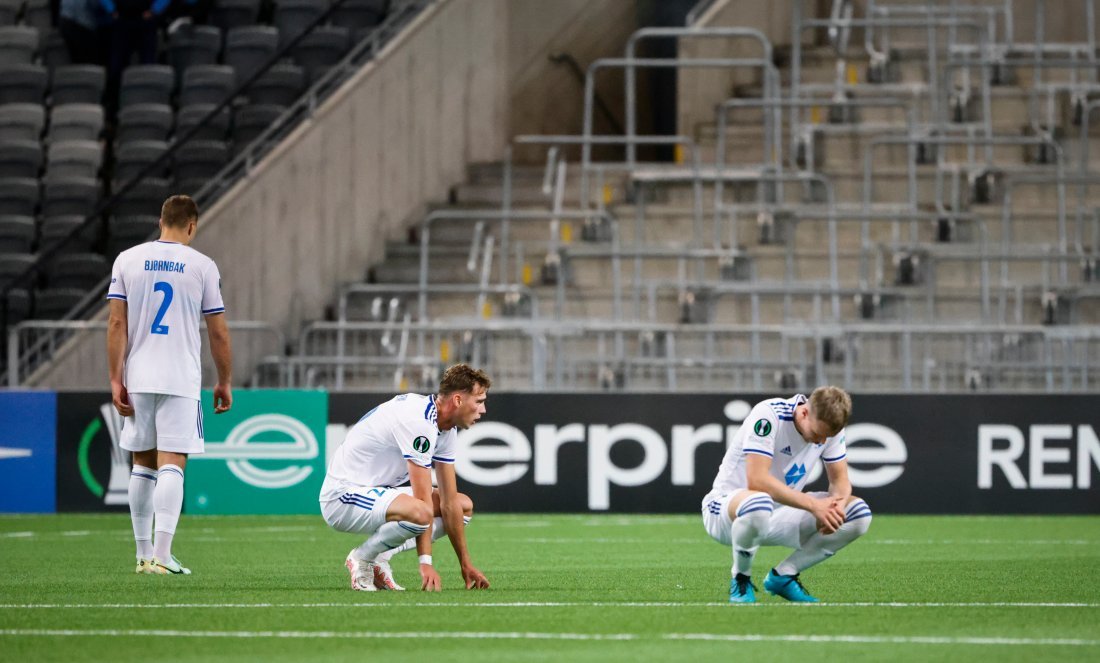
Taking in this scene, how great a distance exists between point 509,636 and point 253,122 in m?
14.7

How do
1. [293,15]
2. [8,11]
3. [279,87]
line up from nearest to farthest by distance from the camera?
[279,87], [293,15], [8,11]

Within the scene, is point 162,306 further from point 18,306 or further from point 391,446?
point 18,306

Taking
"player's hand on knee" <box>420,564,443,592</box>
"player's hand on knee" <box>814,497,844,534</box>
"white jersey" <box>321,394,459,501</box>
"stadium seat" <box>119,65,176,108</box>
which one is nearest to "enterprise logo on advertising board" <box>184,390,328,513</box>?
"white jersey" <box>321,394,459,501</box>

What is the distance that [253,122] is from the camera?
20.6 metres

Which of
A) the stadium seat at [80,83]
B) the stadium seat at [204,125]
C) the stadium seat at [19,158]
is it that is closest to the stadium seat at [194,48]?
the stadium seat at [80,83]

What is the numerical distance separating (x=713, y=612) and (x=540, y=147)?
15.7 meters

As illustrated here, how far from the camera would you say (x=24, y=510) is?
15023 mm

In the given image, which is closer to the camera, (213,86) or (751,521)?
(751,521)

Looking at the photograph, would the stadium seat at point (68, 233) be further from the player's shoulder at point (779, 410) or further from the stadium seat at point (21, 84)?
the player's shoulder at point (779, 410)

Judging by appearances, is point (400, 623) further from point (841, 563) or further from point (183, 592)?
point (841, 563)

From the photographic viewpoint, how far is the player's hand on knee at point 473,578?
8250 millimetres

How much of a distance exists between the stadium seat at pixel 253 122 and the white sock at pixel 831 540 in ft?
45.0

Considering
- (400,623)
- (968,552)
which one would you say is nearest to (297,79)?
(968,552)

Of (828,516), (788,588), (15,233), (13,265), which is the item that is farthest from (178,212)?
(15,233)
